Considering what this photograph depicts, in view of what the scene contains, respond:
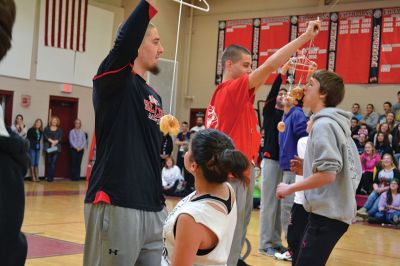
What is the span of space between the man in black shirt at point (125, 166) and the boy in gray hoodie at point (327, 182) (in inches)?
34.8

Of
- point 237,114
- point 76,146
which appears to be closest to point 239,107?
point 237,114

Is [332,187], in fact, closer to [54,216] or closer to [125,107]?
[125,107]

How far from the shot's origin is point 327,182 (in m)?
3.04

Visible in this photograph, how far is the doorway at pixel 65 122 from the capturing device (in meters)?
17.3

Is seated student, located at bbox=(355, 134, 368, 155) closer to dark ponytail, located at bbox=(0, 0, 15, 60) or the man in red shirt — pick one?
the man in red shirt

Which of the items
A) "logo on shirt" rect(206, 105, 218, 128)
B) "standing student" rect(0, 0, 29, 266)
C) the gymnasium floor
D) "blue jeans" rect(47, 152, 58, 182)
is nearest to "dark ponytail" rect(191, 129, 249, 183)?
"standing student" rect(0, 0, 29, 266)

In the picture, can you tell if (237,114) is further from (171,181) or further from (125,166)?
→ (171,181)

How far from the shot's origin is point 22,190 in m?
1.39

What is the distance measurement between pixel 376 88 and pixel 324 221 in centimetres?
A: 1319

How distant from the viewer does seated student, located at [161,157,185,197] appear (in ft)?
47.7

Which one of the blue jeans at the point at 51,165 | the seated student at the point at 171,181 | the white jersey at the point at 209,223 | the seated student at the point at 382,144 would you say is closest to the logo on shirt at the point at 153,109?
the white jersey at the point at 209,223

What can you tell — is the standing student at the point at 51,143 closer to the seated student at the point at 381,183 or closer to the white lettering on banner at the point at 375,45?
the seated student at the point at 381,183

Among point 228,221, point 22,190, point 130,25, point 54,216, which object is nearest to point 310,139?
point 228,221

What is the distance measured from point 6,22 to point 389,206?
1094cm
